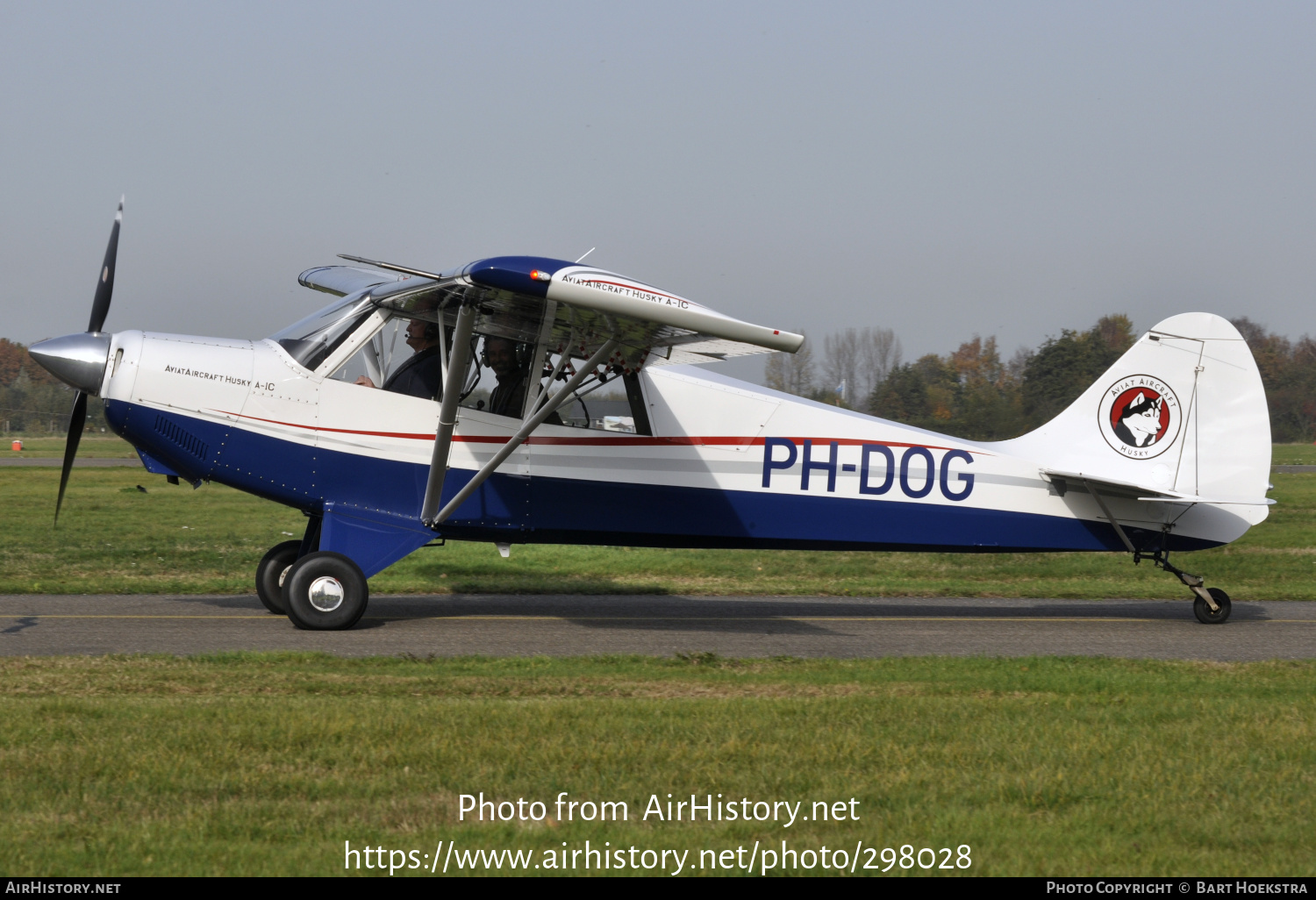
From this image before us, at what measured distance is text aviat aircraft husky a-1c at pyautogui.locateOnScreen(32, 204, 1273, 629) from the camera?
9750mm

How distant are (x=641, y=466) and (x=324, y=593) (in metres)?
3.05

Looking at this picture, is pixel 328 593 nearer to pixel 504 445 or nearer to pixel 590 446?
pixel 504 445

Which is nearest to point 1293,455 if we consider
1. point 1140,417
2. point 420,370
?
point 1140,417

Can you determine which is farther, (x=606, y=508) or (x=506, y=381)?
(x=606, y=508)

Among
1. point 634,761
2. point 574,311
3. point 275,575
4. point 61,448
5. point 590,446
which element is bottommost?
point 61,448

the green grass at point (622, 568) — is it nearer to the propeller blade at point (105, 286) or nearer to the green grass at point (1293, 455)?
the propeller blade at point (105, 286)

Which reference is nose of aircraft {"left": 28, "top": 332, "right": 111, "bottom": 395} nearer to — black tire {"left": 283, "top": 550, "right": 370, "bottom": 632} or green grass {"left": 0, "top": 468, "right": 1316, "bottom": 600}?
black tire {"left": 283, "top": 550, "right": 370, "bottom": 632}

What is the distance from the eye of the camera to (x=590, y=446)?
417 inches

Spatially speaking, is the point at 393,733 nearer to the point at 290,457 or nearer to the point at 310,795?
the point at 310,795

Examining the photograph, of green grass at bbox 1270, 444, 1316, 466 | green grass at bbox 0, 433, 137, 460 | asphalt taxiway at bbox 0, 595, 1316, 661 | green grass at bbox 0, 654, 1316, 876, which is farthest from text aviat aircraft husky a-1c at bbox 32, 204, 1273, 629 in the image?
green grass at bbox 1270, 444, 1316, 466

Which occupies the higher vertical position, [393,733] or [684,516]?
[684,516]

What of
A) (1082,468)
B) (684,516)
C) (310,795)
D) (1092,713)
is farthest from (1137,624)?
(310,795)

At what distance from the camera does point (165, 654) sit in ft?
27.0

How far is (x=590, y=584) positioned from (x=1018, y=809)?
9981mm
